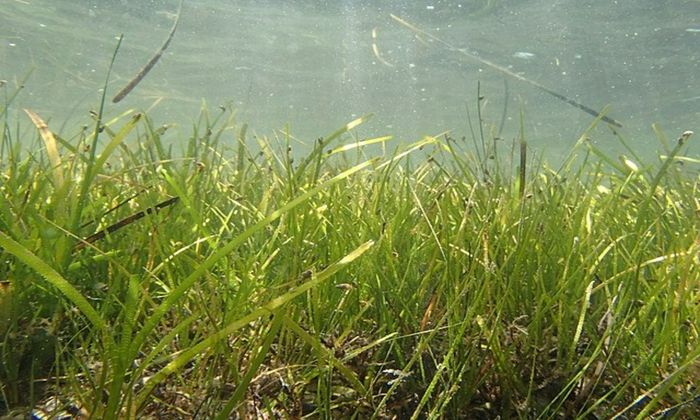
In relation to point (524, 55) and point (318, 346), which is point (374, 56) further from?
point (318, 346)

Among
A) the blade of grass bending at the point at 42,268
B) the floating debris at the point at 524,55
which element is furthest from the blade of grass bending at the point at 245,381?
the floating debris at the point at 524,55

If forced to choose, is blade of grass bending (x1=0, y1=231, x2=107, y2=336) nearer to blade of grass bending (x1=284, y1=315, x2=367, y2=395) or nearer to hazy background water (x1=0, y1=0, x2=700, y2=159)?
blade of grass bending (x1=284, y1=315, x2=367, y2=395)

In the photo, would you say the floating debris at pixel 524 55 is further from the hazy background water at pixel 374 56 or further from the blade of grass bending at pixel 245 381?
the blade of grass bending at pixel 245 381

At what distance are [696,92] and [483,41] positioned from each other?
46.4ft

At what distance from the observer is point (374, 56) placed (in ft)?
82.2

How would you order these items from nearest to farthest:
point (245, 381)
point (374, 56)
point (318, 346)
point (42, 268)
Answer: point (42, 268)
point (245, 381)
point (318, 346)
point (374, 56)

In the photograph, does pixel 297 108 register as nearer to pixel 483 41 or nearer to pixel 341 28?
pixel 341 28

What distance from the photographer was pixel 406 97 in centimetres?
3094

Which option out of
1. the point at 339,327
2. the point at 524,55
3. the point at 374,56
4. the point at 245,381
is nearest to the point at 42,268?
the point at 245,381

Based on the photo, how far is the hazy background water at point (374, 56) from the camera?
18.9m

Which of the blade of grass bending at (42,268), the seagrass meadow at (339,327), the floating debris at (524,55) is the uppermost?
the floating debris at (524,55)

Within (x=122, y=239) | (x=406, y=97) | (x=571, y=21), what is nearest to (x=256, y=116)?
(x=406, y=97)

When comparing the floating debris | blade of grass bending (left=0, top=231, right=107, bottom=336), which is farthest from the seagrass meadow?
the floating debris

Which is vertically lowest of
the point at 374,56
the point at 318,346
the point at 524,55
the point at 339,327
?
the point at 339,327
